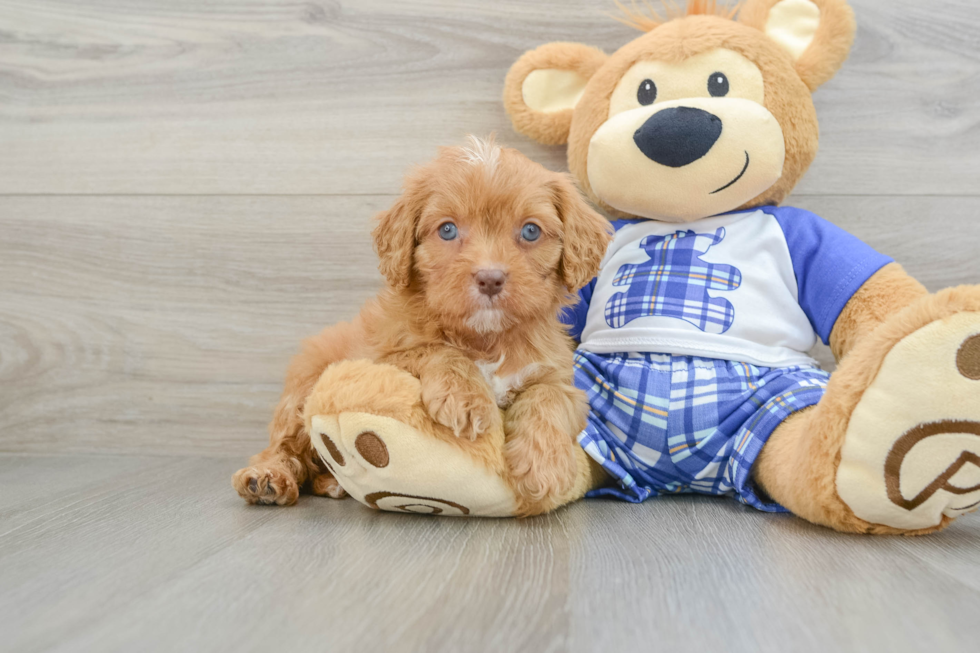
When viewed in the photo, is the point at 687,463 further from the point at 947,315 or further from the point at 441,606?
the point at 441,606

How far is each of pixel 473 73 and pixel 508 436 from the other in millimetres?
1210

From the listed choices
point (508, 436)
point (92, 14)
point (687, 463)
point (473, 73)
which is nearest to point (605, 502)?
point (687, 463)

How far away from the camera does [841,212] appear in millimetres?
1979

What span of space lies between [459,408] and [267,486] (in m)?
0.57

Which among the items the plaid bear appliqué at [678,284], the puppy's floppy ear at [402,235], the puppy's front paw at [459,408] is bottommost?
the puppy's front paw at [459,408]

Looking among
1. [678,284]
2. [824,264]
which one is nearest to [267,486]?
[678,284]

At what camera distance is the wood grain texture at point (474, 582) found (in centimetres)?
84

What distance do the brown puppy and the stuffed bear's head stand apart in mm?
216

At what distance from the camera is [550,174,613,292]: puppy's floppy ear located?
143 centimetres

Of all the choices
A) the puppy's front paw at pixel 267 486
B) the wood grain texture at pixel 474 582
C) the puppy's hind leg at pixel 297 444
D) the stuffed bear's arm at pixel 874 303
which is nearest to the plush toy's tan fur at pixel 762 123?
the stuffed bear's arm at pixel 874 303

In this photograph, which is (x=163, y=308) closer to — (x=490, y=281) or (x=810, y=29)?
(x=490, y=281)

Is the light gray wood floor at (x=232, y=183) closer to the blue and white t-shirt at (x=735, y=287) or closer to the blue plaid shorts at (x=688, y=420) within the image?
the blue plaid shorts at (x=688, y=420)

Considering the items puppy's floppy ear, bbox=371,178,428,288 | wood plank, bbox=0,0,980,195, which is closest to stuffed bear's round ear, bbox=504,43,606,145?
wood plank, bbox=0,0,980,195

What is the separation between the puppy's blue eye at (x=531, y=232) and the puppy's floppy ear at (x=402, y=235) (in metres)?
0.22
